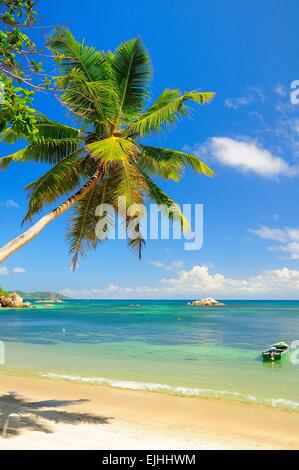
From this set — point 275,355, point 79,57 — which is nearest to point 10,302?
point 275,355

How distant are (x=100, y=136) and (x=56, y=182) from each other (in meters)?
1.55

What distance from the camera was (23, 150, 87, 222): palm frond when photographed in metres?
9.54

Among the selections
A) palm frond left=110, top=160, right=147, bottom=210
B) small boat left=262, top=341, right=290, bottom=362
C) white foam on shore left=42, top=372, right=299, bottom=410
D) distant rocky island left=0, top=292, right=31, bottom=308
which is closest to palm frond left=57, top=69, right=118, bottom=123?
palm frond left=110, top=160, right=147, bottom=210

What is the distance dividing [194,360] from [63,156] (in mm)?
15739

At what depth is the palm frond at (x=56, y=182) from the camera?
31.3 ft

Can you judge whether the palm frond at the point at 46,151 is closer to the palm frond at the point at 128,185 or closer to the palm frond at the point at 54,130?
the palm frond at the point at 54,130

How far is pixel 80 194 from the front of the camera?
902 centimetres

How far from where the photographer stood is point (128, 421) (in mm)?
10320

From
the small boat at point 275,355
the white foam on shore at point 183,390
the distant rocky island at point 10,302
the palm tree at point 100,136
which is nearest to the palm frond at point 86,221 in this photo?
the palm tree at point 100,136
